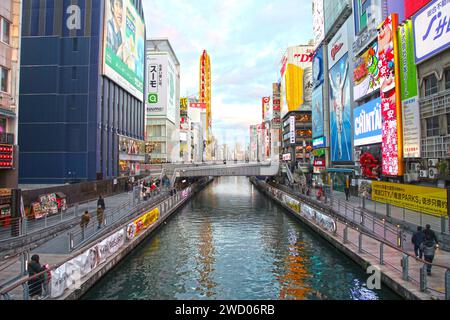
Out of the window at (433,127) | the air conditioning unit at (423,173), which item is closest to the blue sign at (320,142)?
the window at (433,127)

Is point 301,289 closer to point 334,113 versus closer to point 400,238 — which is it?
point 400,238

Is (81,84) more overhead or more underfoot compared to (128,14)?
more underfoot

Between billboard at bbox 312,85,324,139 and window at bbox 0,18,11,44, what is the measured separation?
2150 inches

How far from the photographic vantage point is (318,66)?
70500mm

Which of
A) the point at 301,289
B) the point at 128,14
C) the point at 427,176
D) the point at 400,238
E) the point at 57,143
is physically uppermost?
the point at 128,14

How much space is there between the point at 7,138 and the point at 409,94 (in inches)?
1268

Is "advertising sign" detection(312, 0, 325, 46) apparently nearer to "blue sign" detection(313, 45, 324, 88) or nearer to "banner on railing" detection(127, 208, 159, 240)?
"blue sign" detection(313, 45, 324, 88)

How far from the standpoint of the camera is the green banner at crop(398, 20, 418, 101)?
29875 millimetres

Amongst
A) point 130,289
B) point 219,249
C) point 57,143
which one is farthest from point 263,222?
point 57,143

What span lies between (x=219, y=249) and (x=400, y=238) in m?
11.6

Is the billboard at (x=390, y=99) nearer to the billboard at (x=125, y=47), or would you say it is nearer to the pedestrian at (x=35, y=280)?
the pedestrian at (x=35, y=280)

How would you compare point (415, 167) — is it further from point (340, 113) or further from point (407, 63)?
point (340, 113)

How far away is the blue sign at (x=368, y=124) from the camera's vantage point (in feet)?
124

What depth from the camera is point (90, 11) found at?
154ft
